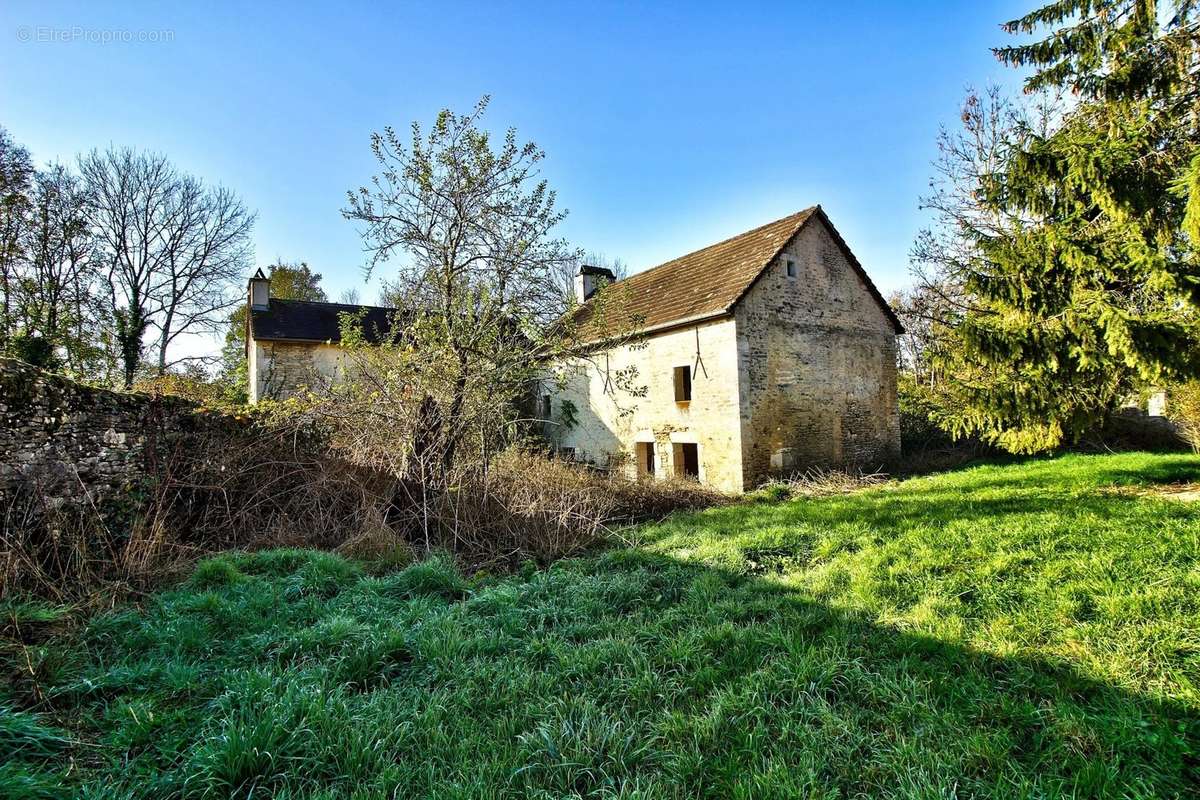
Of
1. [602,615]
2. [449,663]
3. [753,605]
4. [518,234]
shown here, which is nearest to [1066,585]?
[753,605]

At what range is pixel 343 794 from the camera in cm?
244

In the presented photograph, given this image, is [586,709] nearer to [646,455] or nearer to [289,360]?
[646,455]

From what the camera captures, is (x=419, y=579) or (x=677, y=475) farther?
(x=677, y=475)

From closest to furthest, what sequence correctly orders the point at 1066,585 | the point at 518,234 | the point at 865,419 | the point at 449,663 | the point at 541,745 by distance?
the point at 541,745 < the point at 449,663 < the point at 1066,585 < the point at 518,234 < the point at 865,419

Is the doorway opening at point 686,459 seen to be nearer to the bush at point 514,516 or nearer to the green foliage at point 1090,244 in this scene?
the bush at point 514,516

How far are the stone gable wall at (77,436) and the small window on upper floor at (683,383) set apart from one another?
11.2 metres

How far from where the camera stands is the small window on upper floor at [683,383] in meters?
15.3

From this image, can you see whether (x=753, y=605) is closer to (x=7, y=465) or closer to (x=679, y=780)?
(x=679, y=780)

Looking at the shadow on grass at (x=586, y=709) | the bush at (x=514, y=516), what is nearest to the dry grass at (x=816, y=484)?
the bush at (x=514, y=516)

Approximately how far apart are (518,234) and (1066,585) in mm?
8956

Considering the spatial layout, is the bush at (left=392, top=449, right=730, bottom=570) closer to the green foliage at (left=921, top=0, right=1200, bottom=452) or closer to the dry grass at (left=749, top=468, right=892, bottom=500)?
the dry grass at (left=749, top=468, right=892, bottom=500)

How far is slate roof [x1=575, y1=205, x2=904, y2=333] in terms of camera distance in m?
14.3

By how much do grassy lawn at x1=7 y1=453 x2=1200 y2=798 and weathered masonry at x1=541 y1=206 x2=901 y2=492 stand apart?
7854 mm

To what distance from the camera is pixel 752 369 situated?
13.8 meters
